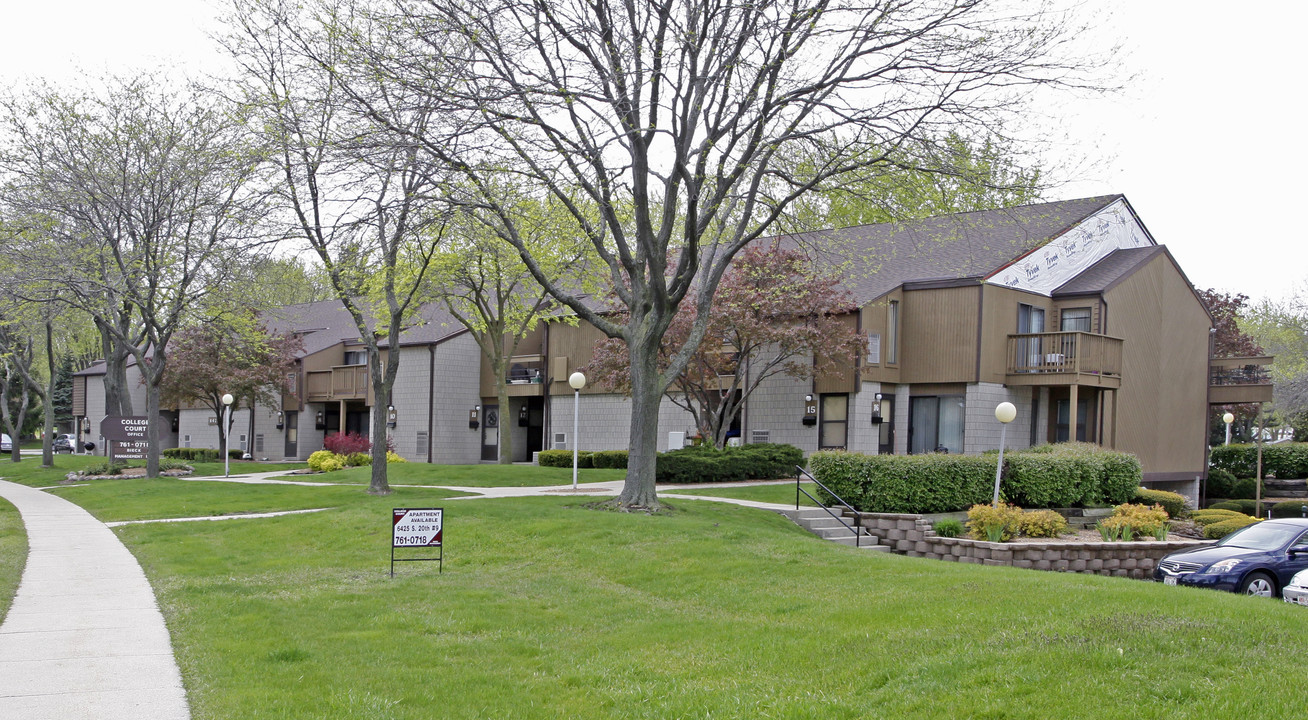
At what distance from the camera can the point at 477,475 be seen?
1101 inches

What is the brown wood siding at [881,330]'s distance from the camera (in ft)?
91.0

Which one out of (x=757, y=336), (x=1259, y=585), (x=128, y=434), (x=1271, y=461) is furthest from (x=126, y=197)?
(x=1271, y=461)

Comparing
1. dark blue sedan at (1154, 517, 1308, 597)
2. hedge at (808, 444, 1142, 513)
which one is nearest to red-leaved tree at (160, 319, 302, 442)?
hedge at (808, 444, 1142, 513)

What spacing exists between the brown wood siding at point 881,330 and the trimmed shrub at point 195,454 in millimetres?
29837

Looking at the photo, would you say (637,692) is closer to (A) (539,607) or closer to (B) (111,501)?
(A) (539,607)

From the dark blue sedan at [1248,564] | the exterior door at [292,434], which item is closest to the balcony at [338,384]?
the exterior door at [292,434]

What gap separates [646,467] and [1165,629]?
11.1 metres

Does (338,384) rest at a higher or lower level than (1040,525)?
higher

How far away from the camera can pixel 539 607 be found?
1090 centimetres

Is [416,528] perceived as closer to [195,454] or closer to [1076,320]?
[1076,320]

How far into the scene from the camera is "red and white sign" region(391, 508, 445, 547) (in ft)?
41.1

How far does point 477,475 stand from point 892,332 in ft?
38.9

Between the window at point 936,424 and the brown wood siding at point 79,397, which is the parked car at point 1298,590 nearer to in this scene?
the window at point 936,424

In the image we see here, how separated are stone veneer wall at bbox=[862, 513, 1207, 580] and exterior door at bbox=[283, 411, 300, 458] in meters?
32.5
